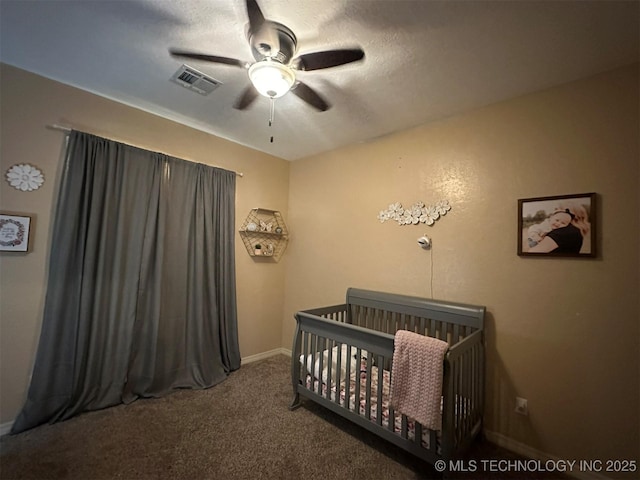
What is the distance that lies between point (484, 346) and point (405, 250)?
0.95 meters

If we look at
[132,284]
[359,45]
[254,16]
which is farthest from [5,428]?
[359,45]

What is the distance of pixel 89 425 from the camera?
1.88 metres

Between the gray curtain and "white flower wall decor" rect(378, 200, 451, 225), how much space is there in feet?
5.54

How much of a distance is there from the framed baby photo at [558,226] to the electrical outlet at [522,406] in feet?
3.24

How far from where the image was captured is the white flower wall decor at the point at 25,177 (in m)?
1.83

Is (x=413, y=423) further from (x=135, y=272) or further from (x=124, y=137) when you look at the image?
(x=124, y=137)

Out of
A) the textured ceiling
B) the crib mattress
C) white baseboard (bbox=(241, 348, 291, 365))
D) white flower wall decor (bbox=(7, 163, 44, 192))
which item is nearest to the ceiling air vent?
the textured ceiling

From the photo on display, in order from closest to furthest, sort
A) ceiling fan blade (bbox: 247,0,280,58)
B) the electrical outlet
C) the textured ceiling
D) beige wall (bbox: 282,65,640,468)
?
1. ceiling fan blade (bbox: 247,0,280,58)
2. the textured ceiling
3. beige wall (bbox: 282,65,640,468)
4. the electrical outlet

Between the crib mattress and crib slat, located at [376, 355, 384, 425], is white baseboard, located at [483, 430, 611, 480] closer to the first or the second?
the crib mattress

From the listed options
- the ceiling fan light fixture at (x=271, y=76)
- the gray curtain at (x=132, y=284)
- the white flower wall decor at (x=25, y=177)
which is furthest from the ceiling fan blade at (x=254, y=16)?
the white flower wall decor at (x=25, y=177)

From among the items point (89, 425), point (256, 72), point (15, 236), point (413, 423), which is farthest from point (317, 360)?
point (15, 236)

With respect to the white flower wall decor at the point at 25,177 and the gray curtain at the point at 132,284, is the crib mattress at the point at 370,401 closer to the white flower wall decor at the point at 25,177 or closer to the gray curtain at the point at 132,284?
the gray curtain at the point at 132,284

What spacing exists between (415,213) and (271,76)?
1624 millimetres

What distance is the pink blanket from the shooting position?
1451 millimetres
